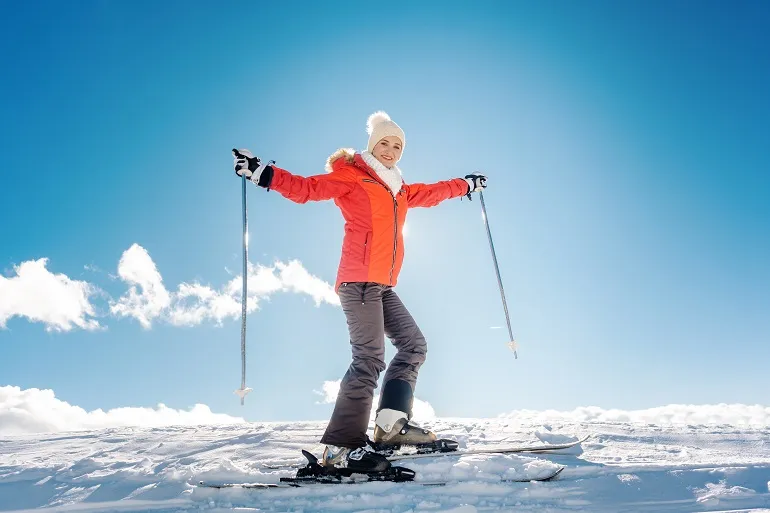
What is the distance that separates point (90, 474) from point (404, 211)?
3.26 metres

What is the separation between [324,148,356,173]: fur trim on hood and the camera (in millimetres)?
4293

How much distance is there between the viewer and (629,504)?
101 inches

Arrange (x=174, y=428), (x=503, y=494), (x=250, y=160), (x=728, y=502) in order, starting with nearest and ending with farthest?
(x=728, y=502), (x=503, y=494), (x=250, y=160), (x=174, y=428)

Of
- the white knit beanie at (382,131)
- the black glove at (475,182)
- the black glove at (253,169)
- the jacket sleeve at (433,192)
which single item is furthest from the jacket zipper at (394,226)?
the black glove at (475,182)

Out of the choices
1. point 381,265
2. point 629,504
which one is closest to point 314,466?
point 381,265

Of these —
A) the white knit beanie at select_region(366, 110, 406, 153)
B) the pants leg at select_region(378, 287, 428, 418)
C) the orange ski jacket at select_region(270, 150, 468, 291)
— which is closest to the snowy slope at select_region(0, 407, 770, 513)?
the pants leg at select_region(378, 287, 428, 418)

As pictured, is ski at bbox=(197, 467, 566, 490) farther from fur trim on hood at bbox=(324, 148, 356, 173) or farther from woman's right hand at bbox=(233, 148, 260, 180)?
fur trim on hood at bbox=(324, 148, 356, 173)

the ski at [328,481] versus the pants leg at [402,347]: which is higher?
the pants leg at [402,347]

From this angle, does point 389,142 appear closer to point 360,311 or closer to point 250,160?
point 250,160

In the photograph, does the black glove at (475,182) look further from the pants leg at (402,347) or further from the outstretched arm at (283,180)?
the outstretched arm at (283,180)

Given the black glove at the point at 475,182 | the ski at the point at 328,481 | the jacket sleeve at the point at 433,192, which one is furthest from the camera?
the black glove at the point at 475,182

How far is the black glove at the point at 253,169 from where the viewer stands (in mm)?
3691

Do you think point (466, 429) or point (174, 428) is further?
point (174, 428)

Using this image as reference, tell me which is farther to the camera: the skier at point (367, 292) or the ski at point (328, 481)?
the skier at point (367, 292)
